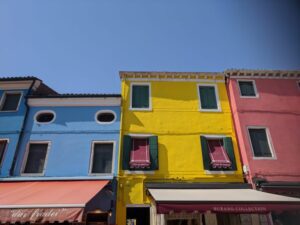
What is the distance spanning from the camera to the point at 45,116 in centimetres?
1245

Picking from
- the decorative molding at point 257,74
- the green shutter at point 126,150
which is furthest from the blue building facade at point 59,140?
the decorative molding at point 257,74

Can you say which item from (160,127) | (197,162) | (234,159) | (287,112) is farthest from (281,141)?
(160,127)

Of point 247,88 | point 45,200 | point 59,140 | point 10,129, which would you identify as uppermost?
point 247,88

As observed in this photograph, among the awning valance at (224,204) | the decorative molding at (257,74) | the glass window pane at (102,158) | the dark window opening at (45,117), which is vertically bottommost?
the awning valance at (224,204)

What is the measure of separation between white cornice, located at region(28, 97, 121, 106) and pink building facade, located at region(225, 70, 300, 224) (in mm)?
7173

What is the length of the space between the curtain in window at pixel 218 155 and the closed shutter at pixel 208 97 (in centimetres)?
221

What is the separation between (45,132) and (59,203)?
5657mm

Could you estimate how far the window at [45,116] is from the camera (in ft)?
39.9

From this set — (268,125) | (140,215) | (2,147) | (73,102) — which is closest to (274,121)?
(268,125)

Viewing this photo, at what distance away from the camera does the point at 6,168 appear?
416 inches

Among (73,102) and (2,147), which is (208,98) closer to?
(73,102)

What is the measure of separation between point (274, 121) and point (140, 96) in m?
7.74

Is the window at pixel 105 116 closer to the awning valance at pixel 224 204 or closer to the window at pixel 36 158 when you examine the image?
the window at pixel 36 158

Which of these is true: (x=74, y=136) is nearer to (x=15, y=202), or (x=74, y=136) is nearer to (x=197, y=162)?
(x=15, y=202)
